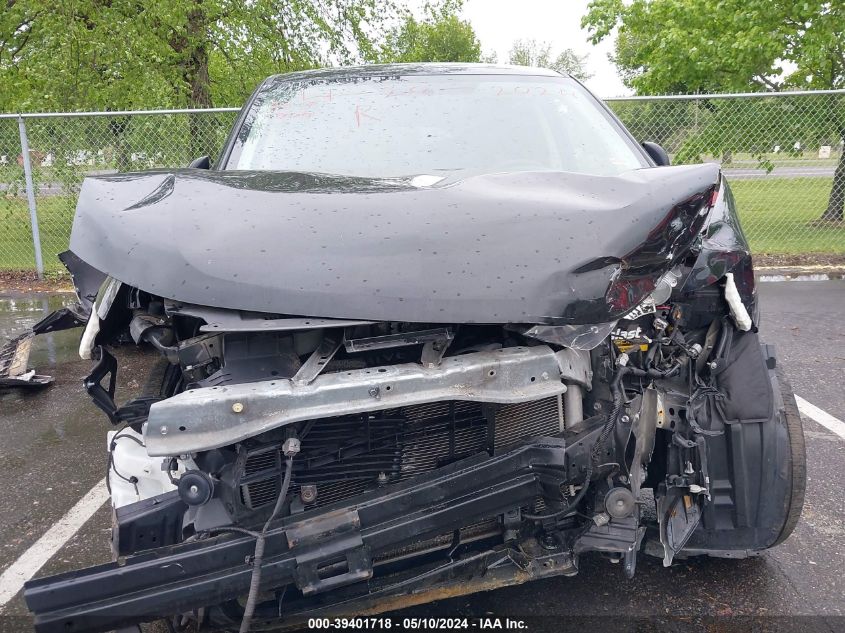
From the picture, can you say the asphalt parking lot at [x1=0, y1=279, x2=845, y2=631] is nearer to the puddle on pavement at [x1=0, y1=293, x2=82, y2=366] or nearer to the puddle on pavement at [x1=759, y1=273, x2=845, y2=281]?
the puddle on pavement at [x1=0, y1=293, x2=82, y2=366]

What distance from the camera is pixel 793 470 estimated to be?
230 centimetres

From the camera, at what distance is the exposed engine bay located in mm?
1720

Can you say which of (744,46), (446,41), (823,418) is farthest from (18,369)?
(446,41)

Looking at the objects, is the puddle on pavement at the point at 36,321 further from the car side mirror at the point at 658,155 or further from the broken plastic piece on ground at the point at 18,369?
the car side mirror at the point at 658,155

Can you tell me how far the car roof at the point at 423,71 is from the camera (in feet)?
Result: 11.2

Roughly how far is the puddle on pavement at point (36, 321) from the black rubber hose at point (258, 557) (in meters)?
4.16

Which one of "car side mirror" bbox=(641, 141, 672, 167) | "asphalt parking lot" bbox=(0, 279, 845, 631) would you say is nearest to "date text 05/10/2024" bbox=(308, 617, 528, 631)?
"asphalt parking lot" bbox=(0, 279, 845, 631)

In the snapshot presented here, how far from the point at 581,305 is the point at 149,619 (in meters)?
1.40

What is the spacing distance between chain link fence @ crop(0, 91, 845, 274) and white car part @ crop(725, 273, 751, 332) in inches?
240

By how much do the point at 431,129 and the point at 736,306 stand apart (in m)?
1.52

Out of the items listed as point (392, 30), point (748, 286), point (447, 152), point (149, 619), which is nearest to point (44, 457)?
point (149, 619)

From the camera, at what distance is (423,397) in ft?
5.68

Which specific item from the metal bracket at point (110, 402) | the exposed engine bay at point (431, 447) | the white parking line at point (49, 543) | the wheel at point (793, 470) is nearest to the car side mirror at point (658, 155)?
the exposed engine bay at point (431, 447)

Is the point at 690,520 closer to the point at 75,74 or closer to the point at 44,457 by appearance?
the point at 44,457
